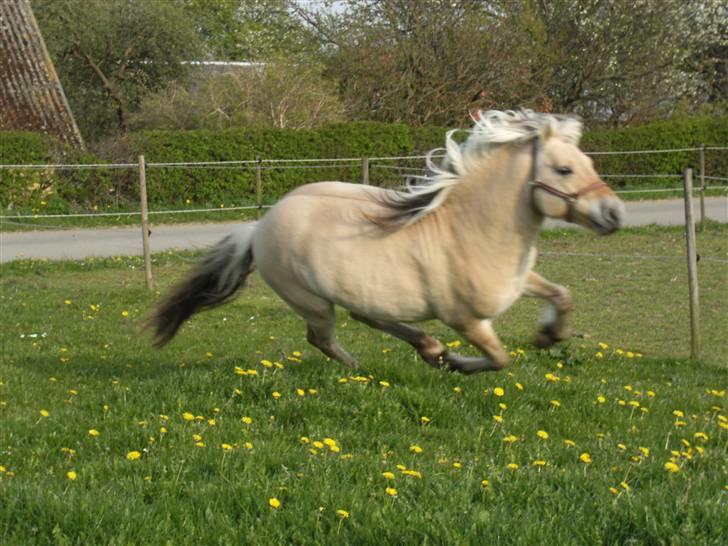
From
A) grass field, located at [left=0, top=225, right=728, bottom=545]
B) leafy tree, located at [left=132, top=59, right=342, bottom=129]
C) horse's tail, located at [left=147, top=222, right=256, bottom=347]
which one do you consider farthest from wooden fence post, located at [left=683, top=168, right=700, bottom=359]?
leafy tree, located at [left=132, top=59, right=342, bottom=129]

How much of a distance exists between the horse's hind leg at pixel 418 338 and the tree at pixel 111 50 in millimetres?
33237

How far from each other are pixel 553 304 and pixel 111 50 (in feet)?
116

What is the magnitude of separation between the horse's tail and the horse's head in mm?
2143

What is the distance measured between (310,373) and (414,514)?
9.04 ft

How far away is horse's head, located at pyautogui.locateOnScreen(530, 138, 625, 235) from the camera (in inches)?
226

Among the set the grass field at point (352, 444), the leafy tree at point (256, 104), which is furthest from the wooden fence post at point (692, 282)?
the leafy tree at point (256, 104)

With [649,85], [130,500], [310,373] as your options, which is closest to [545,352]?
[310,373]

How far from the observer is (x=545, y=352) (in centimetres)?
888

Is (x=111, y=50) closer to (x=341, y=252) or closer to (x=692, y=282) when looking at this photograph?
(x=692, y=282)

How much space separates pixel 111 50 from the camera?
3909 cm

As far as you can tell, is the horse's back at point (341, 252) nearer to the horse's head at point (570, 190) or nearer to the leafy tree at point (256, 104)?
the horse's head at point (570, 190)

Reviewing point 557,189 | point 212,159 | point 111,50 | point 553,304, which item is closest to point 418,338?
point 553,304

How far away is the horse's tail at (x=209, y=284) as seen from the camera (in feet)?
23.5

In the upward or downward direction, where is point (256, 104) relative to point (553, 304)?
upward
